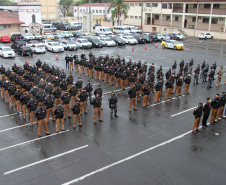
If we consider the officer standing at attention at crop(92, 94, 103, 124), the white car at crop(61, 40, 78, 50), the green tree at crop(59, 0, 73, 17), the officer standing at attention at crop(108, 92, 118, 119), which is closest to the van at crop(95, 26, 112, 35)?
the white car at crop(61, 40, 78, 50)

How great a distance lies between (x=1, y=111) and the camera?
1516 cm

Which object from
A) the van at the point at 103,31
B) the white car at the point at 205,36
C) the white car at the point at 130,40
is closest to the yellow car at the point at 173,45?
the white car at the point at 130,40

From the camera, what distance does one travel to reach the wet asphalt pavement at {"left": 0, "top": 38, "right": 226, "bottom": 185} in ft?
28.9

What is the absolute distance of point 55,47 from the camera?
113 ft

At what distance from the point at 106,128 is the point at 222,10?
150 ft

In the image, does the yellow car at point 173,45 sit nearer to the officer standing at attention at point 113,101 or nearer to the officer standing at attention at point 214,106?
the officer standing at attention at point 214,106

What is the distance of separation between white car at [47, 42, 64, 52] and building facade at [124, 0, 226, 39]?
1087 inches

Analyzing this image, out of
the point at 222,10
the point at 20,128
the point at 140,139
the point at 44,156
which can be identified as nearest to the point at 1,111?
the point at 20,128

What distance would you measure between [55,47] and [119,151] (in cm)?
2656

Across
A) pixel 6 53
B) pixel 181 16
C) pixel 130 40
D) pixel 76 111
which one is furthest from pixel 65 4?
pixel 76 111

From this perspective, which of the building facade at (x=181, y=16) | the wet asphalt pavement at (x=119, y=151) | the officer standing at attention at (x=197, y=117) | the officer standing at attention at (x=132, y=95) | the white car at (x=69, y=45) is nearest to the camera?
the wet asphalt pavement at (x=119, y=151)

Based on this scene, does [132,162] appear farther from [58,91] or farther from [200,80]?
[200,80]

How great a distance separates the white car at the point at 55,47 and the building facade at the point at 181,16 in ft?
90.6

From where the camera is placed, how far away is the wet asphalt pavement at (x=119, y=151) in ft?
28.9
